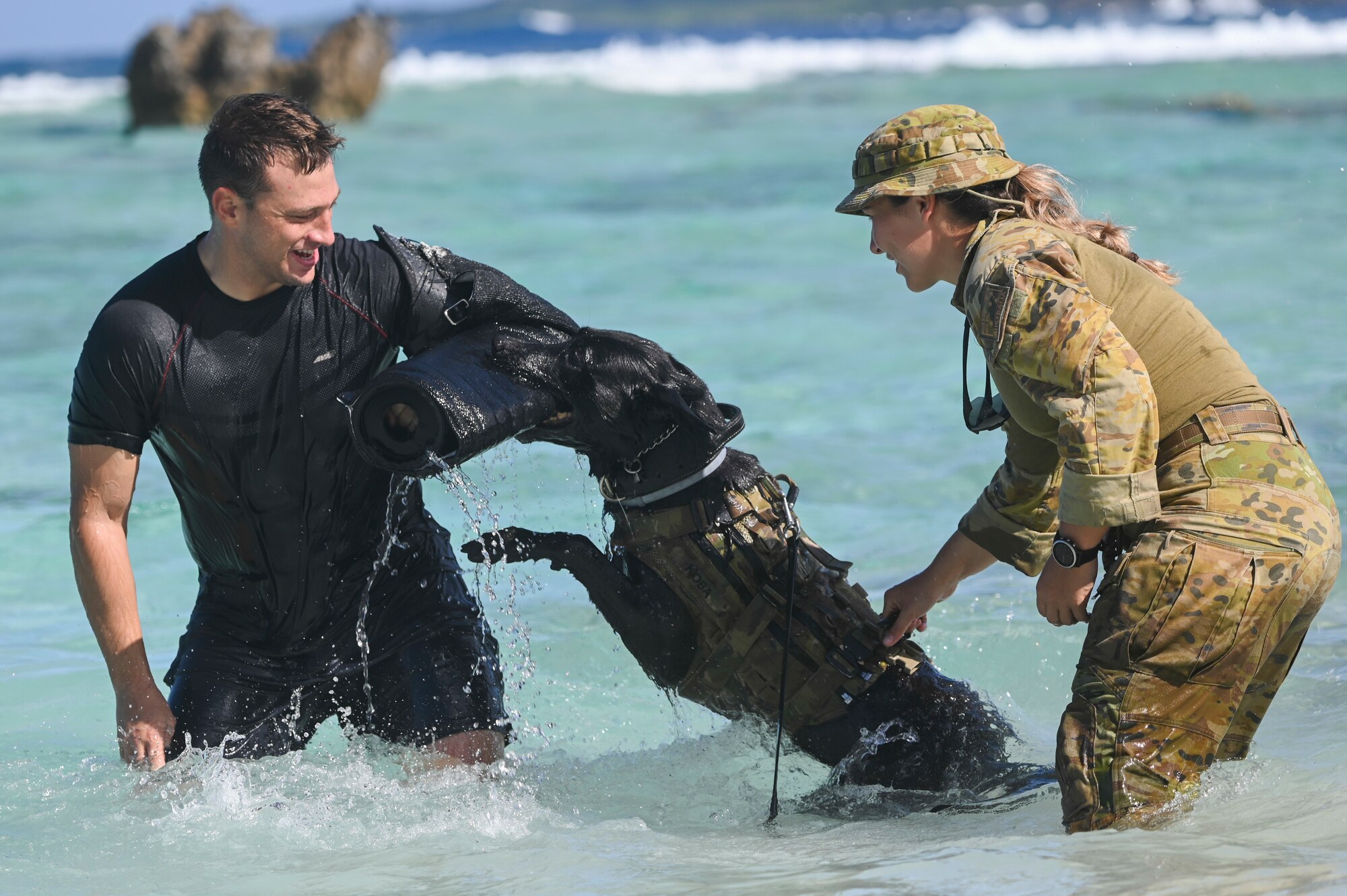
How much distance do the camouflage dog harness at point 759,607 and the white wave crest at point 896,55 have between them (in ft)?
113

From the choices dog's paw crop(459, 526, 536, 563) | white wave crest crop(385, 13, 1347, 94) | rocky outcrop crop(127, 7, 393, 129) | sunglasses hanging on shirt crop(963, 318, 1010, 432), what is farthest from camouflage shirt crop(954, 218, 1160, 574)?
white wave crest crop(385, 13, 1347, 94)

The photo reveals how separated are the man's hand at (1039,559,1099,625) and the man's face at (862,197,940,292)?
70cm

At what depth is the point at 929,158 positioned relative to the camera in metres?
3.36

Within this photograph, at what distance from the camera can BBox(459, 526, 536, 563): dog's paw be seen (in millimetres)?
3832

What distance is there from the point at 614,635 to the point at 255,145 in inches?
104

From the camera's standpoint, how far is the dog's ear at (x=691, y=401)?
3658 mm

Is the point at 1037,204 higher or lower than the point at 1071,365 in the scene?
higher

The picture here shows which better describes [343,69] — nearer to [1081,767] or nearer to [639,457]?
[639,457]

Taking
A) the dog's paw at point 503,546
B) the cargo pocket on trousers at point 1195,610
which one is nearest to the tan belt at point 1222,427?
the cargo pocket on trousers at point 1195,610

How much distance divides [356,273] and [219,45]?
24742mm

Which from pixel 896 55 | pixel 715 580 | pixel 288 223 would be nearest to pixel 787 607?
pixel 715 580

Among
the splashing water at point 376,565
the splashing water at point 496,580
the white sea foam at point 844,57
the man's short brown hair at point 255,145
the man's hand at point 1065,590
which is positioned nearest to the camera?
the man's hand at point 1065,590

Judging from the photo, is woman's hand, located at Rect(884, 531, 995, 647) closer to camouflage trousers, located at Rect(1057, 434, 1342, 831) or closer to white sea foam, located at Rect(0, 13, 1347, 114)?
camouflage trousers, located at Rect(1057, 434, 1342, 831)

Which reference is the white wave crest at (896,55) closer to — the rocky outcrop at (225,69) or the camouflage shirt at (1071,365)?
the rocky outcrop at (225,69)
